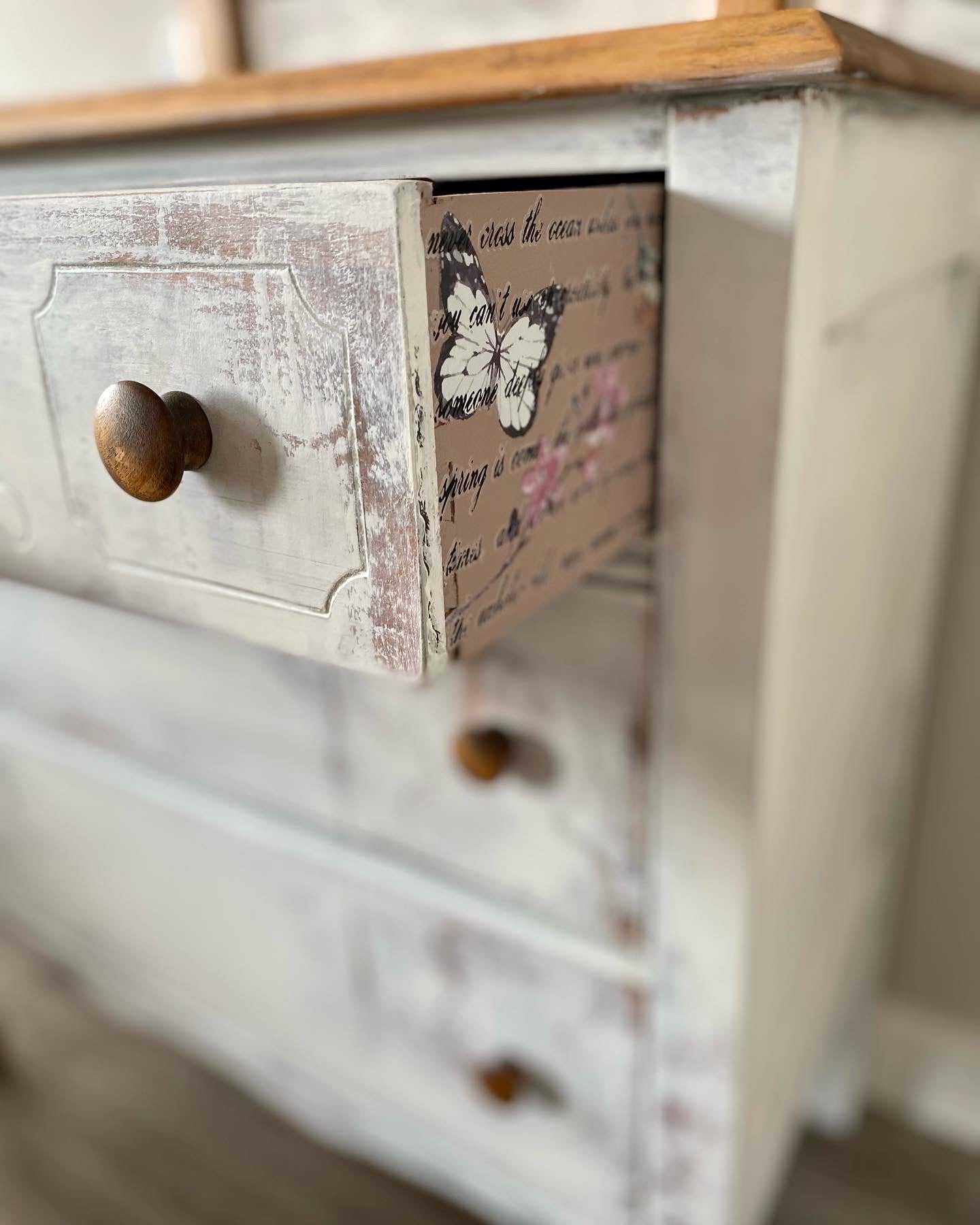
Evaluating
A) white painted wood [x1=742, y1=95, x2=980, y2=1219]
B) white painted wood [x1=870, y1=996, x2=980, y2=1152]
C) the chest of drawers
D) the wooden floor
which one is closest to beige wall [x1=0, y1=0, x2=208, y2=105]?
the chest of drawers

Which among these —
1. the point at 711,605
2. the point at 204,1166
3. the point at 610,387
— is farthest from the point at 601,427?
the point at 204,1166

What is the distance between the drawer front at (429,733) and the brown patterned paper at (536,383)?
0.09 metres

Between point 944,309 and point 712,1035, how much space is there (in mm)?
526

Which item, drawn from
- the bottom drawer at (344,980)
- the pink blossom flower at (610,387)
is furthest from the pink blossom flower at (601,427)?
the bottom drawer at (344,980)

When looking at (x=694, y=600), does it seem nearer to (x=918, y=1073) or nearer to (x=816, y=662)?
(x=816, y=662)

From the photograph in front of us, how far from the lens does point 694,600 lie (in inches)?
20.3

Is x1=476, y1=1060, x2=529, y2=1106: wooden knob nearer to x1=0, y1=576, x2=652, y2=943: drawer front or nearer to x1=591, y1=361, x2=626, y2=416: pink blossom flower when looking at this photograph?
x1=0, y1=576, x2=652, y2=943: drawer front

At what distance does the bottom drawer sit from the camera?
2.22 ft

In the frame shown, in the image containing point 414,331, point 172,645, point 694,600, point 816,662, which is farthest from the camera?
point 172,645

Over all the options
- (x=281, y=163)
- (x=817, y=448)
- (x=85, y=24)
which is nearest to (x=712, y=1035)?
(x=817, y=448)

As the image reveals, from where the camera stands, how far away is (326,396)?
34cm

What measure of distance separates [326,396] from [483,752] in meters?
0.29

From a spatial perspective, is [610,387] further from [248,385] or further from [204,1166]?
[204,1166]

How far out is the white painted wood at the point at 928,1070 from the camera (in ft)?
3.34
